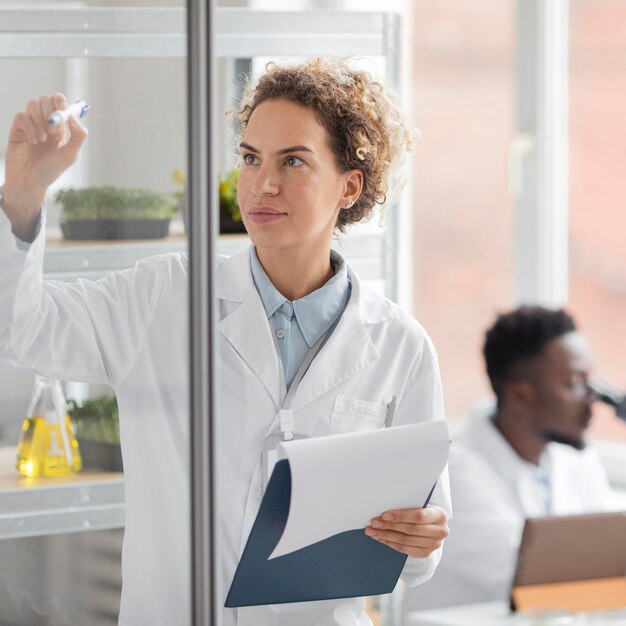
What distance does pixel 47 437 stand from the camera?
1.24 metres

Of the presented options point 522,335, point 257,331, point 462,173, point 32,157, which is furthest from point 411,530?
point 462,173

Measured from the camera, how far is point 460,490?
2.39 meters

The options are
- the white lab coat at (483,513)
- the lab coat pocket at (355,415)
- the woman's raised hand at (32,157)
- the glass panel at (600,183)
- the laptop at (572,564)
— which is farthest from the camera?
the glass panel at (600,183)

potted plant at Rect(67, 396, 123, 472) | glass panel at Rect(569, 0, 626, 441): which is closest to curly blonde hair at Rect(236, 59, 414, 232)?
potted plant at Rect(67, 396, 123, 472)

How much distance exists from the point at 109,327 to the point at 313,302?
0.92 ft

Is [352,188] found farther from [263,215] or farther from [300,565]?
[300,565]

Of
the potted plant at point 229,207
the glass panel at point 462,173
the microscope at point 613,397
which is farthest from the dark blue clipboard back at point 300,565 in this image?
the glass panel at point 462,173

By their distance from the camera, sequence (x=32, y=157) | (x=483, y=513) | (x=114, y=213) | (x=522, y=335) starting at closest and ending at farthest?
(x=32, y=157) < (x=114, y=213) < (x=483, y=513) < (x=522, y=335)

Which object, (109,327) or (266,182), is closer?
(109,327)

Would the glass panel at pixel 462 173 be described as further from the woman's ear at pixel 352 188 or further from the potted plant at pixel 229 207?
the woman's ear at pixel 352 188

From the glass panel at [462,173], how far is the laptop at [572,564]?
180cm

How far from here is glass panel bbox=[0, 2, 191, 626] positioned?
1163 mm

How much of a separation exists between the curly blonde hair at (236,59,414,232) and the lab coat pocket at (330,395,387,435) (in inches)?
9.7

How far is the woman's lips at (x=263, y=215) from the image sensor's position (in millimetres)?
1306
